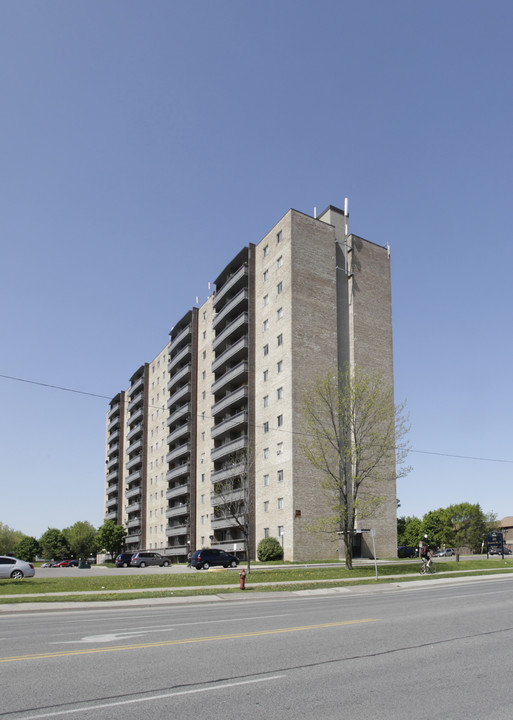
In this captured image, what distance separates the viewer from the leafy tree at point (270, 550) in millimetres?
50250

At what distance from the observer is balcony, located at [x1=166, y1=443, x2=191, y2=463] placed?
77875 millimetres

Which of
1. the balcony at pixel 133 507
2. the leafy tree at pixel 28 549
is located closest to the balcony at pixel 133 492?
the balcony at pixel 133 507

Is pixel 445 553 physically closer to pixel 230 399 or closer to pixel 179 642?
pixel 230 399

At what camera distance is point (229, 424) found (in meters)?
62.5

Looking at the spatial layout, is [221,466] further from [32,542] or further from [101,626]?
[32,542]

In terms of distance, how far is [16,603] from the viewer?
21266 millimetres

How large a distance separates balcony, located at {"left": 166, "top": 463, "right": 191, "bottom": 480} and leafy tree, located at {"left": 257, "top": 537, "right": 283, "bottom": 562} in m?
27.3

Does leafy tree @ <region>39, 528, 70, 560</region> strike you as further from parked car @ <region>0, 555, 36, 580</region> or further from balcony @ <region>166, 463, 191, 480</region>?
parked car @ <region>0, 555, 36, 580</region>

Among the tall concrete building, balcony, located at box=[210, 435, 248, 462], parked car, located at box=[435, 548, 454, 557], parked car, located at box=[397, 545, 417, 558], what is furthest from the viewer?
parked car, located at box=[435, 548, 454, 557]

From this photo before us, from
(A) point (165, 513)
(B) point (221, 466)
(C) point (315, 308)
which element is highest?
(C) point (315, 308)

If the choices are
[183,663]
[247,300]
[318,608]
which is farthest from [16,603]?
[247,300]

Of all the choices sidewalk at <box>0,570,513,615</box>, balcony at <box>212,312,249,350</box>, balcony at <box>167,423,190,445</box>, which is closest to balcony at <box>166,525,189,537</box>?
balcony at <box>167,423,190,445</box>

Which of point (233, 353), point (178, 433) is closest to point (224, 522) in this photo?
point (233, 353)

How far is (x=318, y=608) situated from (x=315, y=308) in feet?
133
